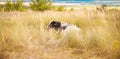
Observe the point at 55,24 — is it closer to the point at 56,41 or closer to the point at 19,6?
the point at 19,6

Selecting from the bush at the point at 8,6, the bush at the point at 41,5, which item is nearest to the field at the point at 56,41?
the bush at the point at 8,6

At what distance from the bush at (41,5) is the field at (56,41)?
0.50 ft

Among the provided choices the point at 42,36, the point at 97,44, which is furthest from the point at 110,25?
the point at 42,36

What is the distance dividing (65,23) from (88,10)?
25 cm

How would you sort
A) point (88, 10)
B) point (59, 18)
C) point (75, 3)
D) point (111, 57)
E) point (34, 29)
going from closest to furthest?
1. point (111, 57)
2. point (75, 3)
3. point (34, 29)
4. point (88, 10)
5. point (59, 18)

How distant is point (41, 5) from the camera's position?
9.07 ft

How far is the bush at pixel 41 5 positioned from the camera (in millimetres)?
2699

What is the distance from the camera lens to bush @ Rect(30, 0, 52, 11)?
2699mm

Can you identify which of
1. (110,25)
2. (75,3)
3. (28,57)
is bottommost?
(28,57)

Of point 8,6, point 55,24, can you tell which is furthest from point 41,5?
point 8,6

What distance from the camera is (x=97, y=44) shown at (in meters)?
2.17

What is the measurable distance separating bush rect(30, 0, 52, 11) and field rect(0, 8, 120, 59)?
152 millimetres

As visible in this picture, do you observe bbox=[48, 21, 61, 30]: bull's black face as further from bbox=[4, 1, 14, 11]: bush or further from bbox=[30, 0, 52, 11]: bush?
bbox=[4, 1, 14, 11]: bush

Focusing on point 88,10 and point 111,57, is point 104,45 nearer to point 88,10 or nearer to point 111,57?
point 111,57
